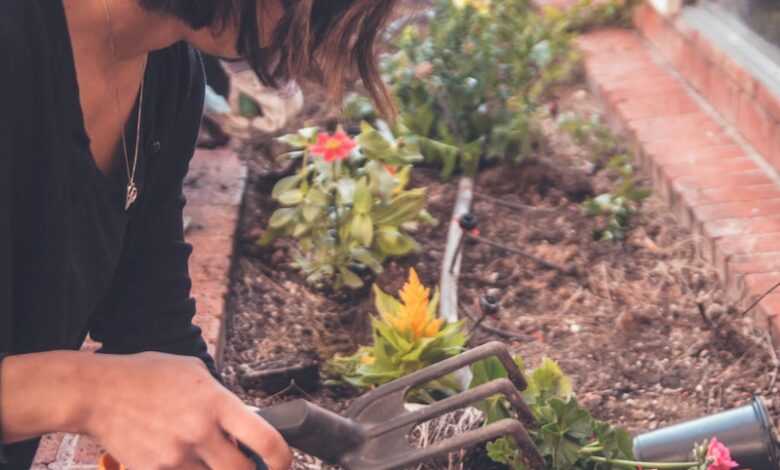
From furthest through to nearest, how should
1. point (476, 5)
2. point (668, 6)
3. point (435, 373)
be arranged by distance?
point (668, 6)
point (476, 5)
point (435, 373)

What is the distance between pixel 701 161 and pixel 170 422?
241 cm

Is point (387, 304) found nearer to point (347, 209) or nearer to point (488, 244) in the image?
point (347, 209)

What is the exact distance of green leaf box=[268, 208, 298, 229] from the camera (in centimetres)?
277

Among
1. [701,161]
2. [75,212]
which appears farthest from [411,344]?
[701,161]

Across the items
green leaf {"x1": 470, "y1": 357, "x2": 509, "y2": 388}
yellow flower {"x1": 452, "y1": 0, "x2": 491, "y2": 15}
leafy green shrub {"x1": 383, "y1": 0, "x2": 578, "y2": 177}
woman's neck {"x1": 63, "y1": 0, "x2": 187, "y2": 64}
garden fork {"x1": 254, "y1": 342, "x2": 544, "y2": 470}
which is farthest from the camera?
yellow flower {"x1": 452, "y1": 0, "x2": 491, "y2": 15}

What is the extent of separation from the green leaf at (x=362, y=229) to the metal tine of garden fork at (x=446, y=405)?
113 cm

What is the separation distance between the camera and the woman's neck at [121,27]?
1.30 meters

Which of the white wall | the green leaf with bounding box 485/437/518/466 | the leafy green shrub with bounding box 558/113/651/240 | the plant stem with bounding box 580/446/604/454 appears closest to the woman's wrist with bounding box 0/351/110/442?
the green leaf with bounding box 485/437/518/466

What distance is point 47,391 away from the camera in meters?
1.09

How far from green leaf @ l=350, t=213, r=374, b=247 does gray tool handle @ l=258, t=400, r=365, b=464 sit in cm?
133

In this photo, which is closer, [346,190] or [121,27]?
[121,27]

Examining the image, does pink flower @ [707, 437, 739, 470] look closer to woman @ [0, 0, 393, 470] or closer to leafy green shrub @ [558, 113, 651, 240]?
woman @ [0, 0, 393, 470]

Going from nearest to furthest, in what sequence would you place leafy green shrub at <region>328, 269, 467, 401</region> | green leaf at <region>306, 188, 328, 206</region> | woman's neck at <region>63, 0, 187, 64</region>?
woman's neck at <region>63, 0, 187, 64</region>, leafy green shrub at <region>328, 269, 467, 401</region>, green leaf at <region>306, 188, 328, 206</region>

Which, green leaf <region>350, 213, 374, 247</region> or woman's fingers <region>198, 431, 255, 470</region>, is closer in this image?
woman's fingers <region>198, 431, 255, 470</region>
